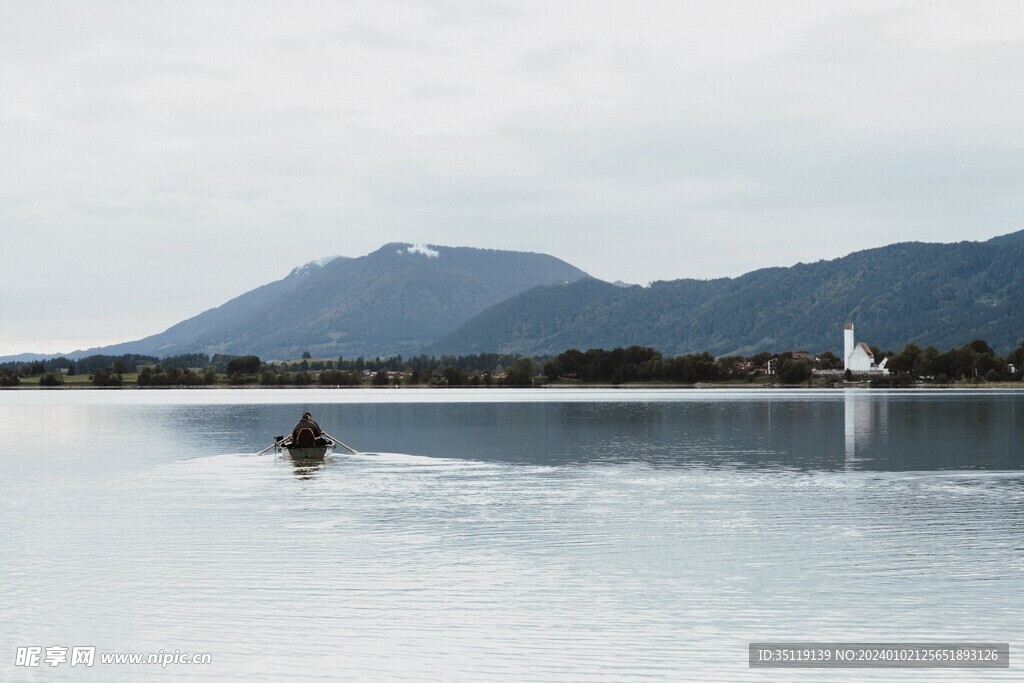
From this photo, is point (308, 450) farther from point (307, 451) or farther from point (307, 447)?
point (307, 447)

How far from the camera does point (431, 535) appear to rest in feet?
101

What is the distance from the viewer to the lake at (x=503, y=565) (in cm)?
1820

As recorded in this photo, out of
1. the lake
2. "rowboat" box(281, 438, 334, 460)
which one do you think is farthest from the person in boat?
the lake

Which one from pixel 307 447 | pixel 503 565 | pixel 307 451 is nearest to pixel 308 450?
pixel 307 451

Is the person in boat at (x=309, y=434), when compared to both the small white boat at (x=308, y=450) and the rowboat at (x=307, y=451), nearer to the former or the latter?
the small white boat at (x=308, y=450)

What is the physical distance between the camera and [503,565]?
26.0 m

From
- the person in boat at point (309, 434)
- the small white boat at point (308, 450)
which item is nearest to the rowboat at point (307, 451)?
the small white boat at point (308, 450)

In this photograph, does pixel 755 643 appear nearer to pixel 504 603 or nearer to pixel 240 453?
pixel 504 603

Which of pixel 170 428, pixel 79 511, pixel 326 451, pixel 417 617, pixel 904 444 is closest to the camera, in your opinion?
pixel 417 617

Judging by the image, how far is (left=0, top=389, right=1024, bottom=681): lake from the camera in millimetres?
18203

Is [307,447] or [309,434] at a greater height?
[309,434]

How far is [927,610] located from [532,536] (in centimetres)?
1264

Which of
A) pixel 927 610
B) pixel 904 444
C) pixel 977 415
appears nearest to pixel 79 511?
pixel 927 610

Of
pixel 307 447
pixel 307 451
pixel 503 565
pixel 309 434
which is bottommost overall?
pixel 503 565
